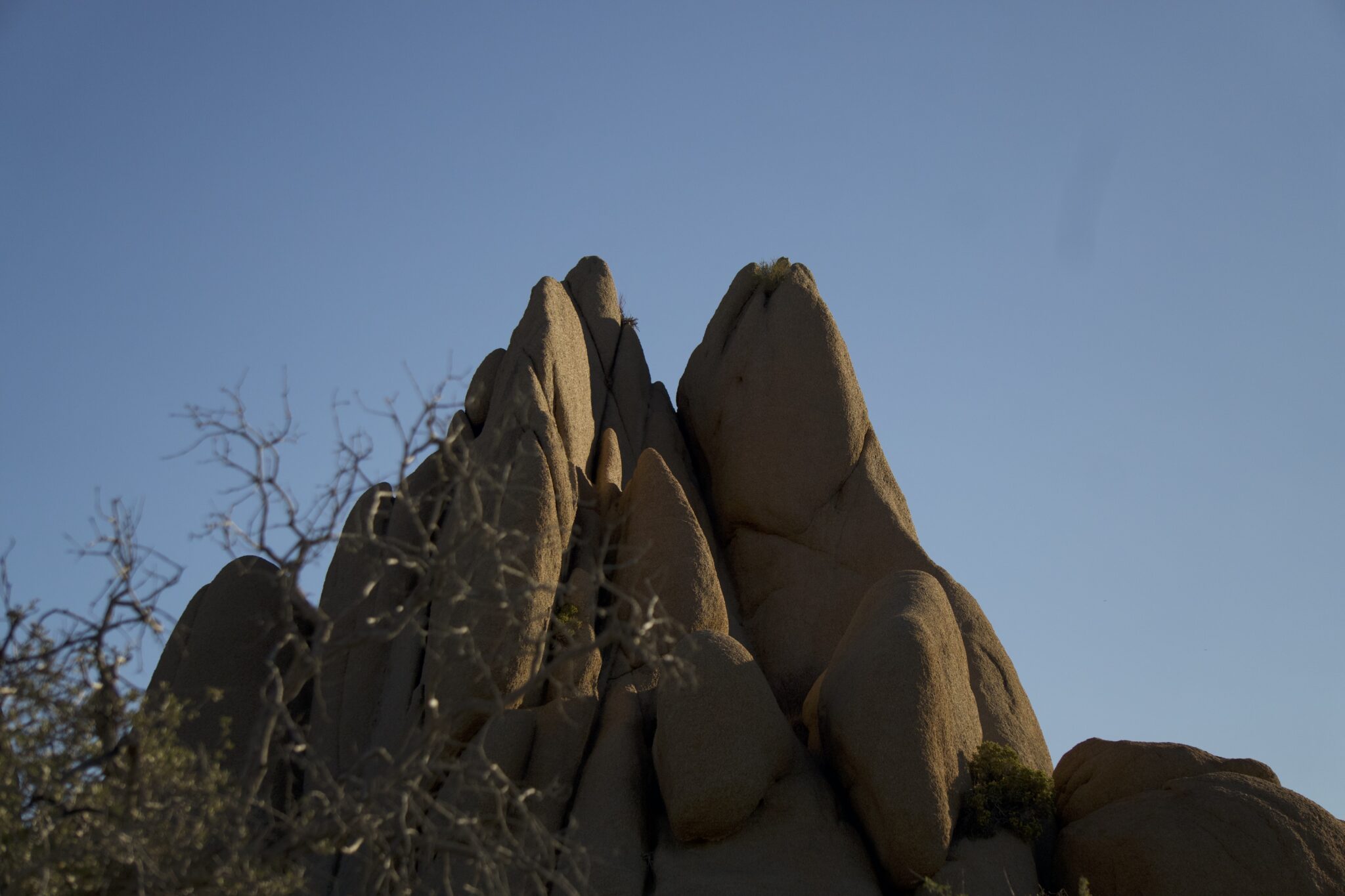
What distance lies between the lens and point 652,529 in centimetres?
2489

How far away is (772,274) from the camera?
31.7 metres

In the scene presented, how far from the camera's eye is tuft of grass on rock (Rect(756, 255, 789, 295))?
3155 centimetres

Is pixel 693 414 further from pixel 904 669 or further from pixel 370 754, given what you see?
pixel 370 754

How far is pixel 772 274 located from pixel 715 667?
13.1 meters

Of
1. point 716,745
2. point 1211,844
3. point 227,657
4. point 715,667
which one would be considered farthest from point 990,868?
point 227,657

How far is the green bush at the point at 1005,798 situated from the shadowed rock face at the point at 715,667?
0.29m

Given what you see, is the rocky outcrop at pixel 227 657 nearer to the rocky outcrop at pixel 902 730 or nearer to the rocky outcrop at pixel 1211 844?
the rocky outcrop at pixel 902 730

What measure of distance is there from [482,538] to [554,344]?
45.2 feet

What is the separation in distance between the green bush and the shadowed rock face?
293mm

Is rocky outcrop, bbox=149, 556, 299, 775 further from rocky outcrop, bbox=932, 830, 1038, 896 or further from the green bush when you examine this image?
the green bush

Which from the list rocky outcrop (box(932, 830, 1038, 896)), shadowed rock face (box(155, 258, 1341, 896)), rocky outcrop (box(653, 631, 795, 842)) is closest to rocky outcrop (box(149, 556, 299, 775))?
shadowed rock face (box(155, 258, 1341, 896))

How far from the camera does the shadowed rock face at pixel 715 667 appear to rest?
20516mm

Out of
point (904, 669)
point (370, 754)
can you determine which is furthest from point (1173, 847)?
point (370, 754)

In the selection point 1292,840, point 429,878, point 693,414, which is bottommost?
point 1292,840
